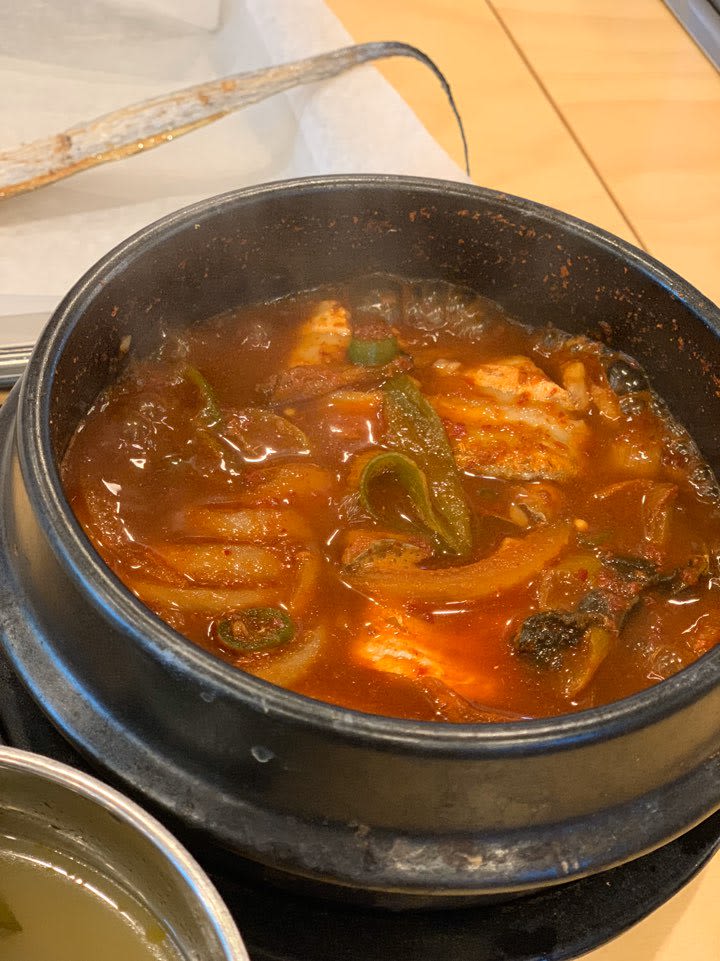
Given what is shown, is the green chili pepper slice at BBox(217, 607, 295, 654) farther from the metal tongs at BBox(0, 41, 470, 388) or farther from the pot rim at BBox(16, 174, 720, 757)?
the metal tongs at BBox(0, 41, 470, 388)

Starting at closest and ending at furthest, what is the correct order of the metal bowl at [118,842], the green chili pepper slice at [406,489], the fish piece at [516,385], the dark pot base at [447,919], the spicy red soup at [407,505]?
the metal bowl at [118,842] < the dark pot base at [447,919] < the spicy red soup at [407,505] < the green chili pepper slice at [406,489] < the fish piece at [516,385]

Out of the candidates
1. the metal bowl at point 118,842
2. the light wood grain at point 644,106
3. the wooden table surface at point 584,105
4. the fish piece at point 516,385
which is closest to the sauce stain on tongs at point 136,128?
the wooden table surface at point 584,105

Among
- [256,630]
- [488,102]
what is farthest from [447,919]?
[488,102]

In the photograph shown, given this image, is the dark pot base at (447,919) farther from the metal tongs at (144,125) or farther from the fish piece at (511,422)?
the metal tongs at (144,125)

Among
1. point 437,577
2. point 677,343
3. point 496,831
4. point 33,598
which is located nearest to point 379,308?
point 677,343

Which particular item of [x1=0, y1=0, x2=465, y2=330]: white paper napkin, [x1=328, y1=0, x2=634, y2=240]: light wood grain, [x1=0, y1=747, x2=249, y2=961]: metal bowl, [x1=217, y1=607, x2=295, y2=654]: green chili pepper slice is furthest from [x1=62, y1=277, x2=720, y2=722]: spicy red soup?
[x1=328, y1=0, x2=634, y2=240]: light wood grain
